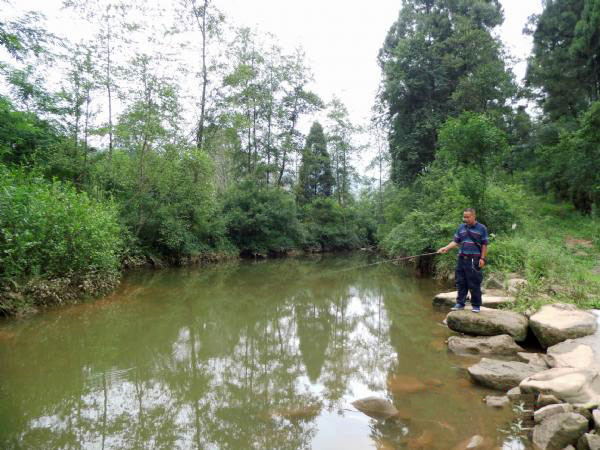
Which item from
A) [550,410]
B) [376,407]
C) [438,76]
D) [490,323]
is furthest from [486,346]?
[438,76]

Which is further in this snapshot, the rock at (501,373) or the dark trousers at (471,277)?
the dark trousers at (471,277)

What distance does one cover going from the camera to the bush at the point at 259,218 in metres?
23.3

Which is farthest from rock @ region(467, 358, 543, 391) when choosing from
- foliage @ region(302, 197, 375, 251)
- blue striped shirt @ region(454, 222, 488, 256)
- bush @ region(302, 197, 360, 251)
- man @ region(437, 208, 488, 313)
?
bush @ region(302, 197, 360, 251)

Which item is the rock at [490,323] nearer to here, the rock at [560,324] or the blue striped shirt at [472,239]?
the rock at [560,324]

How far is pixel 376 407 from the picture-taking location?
3.89 meters

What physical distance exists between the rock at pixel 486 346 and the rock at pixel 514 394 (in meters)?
1.46

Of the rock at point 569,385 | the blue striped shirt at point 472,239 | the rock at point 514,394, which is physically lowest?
the rock at point 514,394

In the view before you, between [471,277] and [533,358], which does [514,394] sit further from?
[471,277]

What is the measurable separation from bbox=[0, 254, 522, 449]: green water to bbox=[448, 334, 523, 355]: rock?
0.26 metres

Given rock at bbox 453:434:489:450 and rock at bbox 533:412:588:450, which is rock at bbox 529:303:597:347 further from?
rock at bbox 453:434:489:450

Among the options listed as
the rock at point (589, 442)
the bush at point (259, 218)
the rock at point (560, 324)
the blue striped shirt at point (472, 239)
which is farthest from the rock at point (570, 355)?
the bush at point (259, 218)

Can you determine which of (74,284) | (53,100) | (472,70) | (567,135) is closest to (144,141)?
(53,100)

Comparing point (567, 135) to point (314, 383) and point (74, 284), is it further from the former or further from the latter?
point (74, 284)

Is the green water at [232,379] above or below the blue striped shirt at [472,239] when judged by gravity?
below
